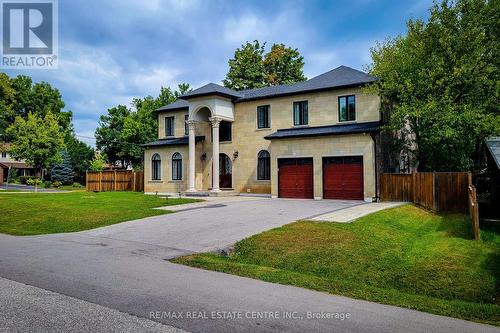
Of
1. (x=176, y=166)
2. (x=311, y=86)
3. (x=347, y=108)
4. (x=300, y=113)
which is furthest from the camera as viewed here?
(x=176, y=166)

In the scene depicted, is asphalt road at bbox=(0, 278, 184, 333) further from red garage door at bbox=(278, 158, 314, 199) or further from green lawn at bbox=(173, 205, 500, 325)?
red garage door at bbox=(278, 158, 314, 199)

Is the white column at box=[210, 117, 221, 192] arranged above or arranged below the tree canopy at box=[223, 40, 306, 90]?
below

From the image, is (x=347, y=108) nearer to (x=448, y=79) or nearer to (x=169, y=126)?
(x=448, y=79)

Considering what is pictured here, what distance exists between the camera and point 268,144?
93.5 feet

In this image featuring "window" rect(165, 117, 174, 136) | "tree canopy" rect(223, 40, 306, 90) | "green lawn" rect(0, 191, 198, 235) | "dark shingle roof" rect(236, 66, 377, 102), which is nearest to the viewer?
"green lawn" rect(0, 191, 198, 235)

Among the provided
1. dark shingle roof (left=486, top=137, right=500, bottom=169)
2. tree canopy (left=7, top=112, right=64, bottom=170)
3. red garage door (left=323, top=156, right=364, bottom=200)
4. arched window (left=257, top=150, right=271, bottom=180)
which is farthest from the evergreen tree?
dark shingle roof (left=486, top=137, right=500, bottom=169)

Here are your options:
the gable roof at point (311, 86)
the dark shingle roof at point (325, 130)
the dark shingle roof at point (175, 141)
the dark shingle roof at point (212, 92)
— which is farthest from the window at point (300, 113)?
the dark shingle roof at point (175, 141)

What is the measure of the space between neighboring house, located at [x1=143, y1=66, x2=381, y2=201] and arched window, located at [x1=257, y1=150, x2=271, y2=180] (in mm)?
72

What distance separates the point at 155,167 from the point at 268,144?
10946mm

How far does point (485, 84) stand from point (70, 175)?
5148 cm

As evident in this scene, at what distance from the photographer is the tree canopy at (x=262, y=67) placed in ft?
158

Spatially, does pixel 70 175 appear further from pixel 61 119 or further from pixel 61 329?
pixel 61 329

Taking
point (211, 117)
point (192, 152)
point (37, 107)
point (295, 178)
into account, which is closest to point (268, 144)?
point (295, 178)

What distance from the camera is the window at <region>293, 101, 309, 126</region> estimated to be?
2728 centimetres
